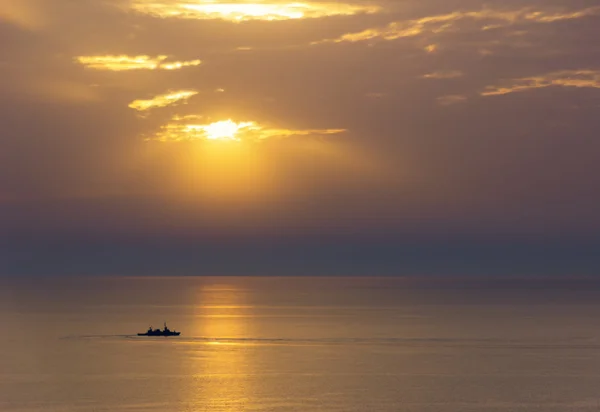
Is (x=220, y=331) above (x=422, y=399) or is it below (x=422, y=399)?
above

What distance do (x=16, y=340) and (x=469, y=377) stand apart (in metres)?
85.9

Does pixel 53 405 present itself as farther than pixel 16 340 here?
No

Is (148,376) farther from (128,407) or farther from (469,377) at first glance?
(469,377)

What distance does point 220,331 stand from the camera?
590 ft

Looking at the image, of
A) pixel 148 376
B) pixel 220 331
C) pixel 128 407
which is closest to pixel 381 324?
pixel 220 331

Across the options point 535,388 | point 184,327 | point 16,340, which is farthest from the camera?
point 184,327

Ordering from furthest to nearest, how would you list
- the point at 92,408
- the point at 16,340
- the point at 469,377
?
the point at 16,340 < the point at 469,377 < the point at 92,408

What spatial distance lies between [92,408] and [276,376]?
1089 inches

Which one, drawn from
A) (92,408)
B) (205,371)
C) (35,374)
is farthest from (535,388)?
(35,374)

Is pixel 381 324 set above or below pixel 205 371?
above

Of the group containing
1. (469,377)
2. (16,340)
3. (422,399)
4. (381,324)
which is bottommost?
(422,399)

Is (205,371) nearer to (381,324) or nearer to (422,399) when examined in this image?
(422,399)

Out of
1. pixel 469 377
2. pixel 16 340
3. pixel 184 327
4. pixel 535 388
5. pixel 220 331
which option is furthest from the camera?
pixel 184 327

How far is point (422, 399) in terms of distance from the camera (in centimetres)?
9238
